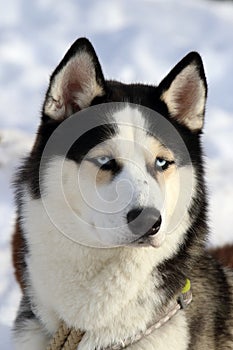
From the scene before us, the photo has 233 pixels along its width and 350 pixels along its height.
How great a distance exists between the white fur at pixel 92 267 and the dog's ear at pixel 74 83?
0.18 m

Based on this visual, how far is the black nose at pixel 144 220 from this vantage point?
237 centimetres

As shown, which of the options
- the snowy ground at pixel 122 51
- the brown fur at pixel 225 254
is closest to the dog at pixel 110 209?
the brown fur at pixel 225 254

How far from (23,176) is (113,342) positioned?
0.69 meters

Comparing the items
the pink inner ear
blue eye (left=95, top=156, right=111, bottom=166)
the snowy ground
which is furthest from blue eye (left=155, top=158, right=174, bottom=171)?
the snowy ground

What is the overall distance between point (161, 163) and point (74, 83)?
1.44 feet

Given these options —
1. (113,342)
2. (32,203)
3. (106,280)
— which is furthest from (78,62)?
(113,342)

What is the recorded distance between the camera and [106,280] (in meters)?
2.66

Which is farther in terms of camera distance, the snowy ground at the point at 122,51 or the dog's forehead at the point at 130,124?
the snowy ground at the point at 122,51

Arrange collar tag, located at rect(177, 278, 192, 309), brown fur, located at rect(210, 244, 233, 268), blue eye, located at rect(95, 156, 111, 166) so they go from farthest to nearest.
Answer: brown fur, located at rect(210, 244, 233, 268) < collar tag, located at rect(177, 278, 192, 309) < blue eye, located at rect(95, 156, 111, 166)

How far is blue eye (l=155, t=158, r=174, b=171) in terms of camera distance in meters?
2.59

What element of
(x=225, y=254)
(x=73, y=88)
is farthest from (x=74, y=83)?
(x=225, y=254)

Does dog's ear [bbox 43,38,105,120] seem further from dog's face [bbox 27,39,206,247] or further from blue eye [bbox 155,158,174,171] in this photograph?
blue eye [bbox 155,158,174,171]

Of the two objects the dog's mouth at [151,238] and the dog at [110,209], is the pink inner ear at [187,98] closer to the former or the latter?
the dog at [110,209]

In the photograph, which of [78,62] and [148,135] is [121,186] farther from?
[78,62]
